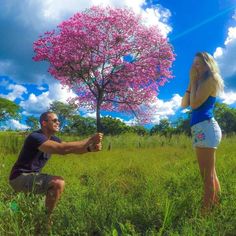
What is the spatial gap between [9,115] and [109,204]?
6568 cm

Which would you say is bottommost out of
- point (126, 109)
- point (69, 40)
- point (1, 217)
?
point (1, 217)

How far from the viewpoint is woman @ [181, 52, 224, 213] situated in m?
4.39

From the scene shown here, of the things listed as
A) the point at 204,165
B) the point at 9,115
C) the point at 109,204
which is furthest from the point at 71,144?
the point at 9,115

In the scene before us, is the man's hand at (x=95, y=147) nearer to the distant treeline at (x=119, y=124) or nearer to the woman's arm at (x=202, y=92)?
the woman's arm at (x=202, y=92)

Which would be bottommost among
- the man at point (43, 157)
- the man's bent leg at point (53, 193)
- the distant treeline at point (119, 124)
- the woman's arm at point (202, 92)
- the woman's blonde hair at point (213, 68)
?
the man's bent leg at point (53, 193)

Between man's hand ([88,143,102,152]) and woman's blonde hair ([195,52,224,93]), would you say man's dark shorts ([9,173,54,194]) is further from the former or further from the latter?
woman's blonde hair ([195,52,224,93])

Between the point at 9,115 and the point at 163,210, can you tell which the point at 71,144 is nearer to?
the point at 163,210

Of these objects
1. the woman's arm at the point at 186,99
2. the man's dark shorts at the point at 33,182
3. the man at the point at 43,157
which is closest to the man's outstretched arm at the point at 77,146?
the man at the point at 43,157

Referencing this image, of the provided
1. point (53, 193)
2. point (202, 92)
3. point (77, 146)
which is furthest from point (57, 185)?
point (202, 92)

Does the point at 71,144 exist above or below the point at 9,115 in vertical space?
below

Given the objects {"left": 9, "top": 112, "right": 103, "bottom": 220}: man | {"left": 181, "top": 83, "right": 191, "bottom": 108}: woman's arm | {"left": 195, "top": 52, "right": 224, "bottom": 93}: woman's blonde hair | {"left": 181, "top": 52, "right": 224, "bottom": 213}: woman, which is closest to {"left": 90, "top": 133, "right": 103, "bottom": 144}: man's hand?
{"left": 9, "top": 112, "right": 103, "bottom": 220}: man

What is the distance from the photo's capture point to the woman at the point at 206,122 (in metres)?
4.39

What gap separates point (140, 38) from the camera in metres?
24.0

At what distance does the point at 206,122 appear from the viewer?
14.6 ft
